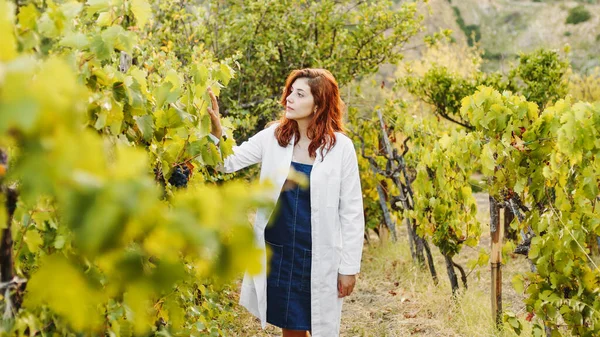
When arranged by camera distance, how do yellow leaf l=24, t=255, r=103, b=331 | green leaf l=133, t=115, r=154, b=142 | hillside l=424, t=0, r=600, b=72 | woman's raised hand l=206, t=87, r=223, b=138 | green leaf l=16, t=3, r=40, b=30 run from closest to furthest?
yellow leaf l=24, t=255, r=103, b=331
green leaf l=16, t=3, r=40, b=30
green leaf l=133, t=115, r=154, b=142
woman's raised hand l=206, t=87, r=223, b=138
hillside l=424, t=0, r=600, b=72

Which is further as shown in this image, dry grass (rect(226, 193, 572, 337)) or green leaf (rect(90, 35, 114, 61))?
dry grass (rect(226, 193, 572, 337))

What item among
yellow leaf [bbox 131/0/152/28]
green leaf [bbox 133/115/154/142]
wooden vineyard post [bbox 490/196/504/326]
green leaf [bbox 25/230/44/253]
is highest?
yellow leaf [bbox 131/0/152/28]

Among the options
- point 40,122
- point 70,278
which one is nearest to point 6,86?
point 40,122

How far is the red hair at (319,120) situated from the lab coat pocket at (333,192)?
153mm

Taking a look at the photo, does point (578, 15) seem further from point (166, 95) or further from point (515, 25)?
point (166, 95)

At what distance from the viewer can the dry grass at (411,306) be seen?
4277 millimetres

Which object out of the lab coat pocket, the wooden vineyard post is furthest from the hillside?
the lab coat pocket

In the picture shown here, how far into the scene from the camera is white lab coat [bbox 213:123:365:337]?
2855mm

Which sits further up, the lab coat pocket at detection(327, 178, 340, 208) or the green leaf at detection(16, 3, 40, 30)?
the green leaf at detection(16, 3, 40, 30)

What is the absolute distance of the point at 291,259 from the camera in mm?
2895

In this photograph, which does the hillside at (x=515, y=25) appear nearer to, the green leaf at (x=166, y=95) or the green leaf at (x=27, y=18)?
the green leaf at (x=166, y=95)

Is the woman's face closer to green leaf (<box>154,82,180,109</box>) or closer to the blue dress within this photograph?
the blue dress

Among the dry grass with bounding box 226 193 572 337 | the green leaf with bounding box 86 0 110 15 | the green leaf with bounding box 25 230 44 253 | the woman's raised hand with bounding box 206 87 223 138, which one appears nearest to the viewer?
the green leaf with bounding box 25 230 44 253

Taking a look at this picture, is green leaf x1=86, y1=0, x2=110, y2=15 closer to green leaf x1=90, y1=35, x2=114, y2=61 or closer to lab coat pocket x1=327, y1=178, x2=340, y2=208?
green leaf x1=90, y1=35, x2=114, y2=61
